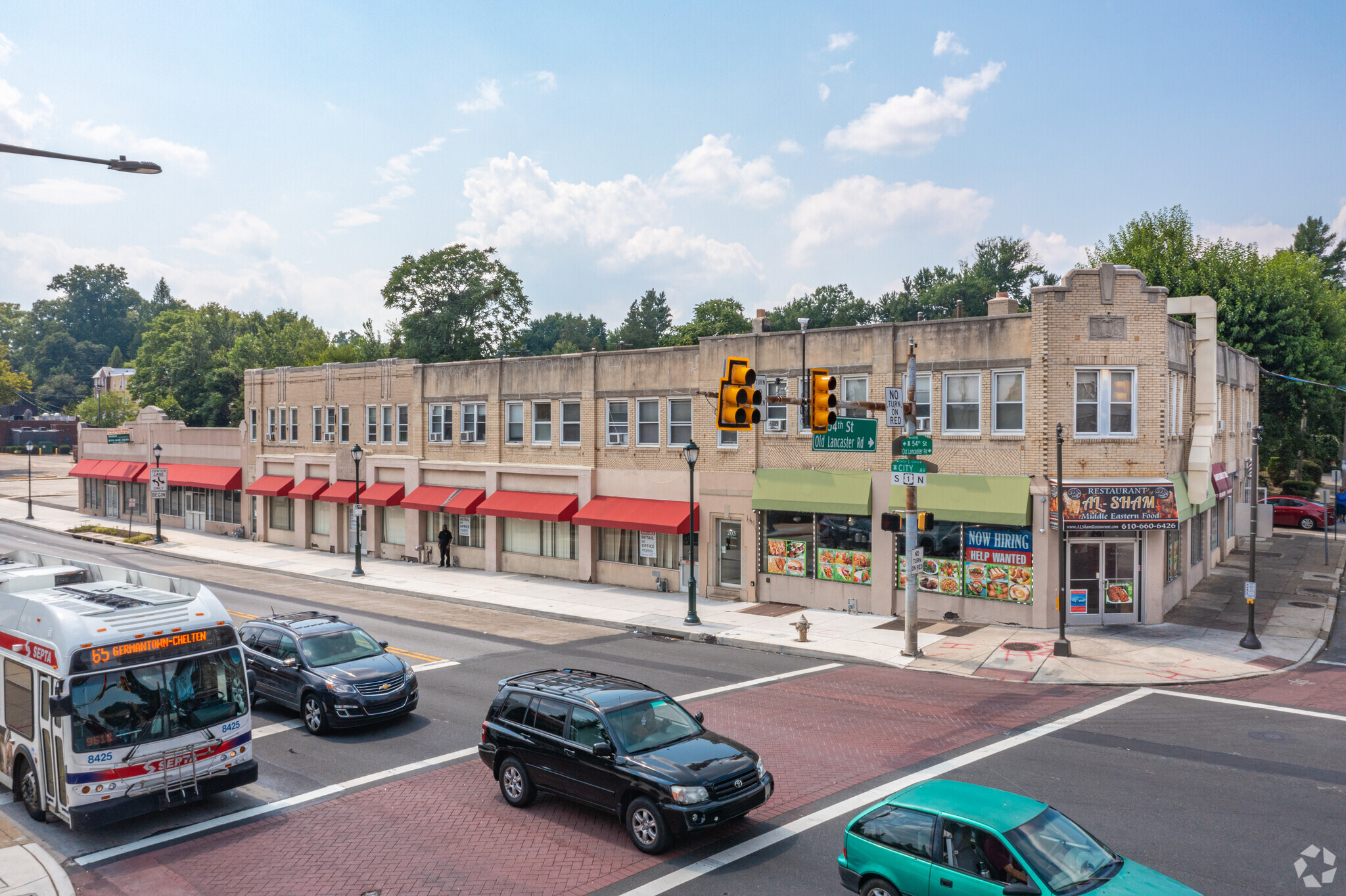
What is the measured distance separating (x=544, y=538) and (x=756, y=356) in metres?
12.1

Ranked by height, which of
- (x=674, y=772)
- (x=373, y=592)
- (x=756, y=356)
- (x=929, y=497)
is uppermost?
(x=756, y=356)

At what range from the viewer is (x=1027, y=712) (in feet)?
55.4

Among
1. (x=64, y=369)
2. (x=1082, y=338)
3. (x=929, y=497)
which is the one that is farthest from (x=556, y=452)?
(x=64, y=369)

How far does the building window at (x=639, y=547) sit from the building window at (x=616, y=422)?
3.30 metres

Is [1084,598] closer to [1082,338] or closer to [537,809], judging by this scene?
[1082,338]

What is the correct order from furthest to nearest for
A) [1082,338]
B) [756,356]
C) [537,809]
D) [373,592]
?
[373,592], [756,356], [1082,338], [537,809]

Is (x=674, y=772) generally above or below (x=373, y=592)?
above

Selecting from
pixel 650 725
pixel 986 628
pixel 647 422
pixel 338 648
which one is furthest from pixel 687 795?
pixel 647 422

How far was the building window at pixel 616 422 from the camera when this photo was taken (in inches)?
1315

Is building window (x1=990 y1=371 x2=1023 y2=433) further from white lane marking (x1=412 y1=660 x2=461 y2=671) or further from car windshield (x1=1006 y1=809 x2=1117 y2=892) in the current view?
car windshield (x1=1006 y1=809 x2=1117 y2=892)

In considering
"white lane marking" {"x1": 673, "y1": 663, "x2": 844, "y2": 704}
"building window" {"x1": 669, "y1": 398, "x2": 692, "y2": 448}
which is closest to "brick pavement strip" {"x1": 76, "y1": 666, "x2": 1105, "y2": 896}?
"white lane marking" {"x1": 673, "y1": 663, "x2": 844, "y2": 704}

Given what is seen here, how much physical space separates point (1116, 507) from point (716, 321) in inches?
3263

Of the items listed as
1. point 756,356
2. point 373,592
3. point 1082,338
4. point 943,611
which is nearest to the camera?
point 1082,338

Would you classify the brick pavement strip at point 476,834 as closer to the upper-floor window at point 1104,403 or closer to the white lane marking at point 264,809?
the white lane marking at point 264,809
